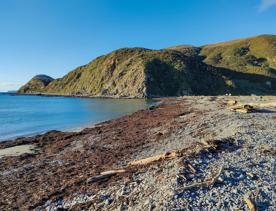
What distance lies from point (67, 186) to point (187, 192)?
219 inches

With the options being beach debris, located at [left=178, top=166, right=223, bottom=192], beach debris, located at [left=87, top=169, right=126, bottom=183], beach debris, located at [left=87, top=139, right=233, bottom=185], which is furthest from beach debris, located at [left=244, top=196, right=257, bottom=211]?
beach debris, located at [left=87, top=169, right=126, bottom=183]

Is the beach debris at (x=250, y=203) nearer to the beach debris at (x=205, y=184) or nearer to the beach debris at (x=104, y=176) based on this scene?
the beach debris at (x=205, y=184)

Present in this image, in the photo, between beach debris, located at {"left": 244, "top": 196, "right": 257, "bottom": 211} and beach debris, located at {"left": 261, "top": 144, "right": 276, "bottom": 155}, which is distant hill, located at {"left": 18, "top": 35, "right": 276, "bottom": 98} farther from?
beach debris, located at {"left": 244, "top": 196, "right": 257, "bottom": 211}

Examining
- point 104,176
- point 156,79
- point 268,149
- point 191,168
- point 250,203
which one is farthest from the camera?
point 156,79

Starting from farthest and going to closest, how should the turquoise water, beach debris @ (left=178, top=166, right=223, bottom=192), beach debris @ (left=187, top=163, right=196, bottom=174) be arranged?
1. the turquoise water
2. beach debris @ (left=187, top=163, right=196, bottom=174)
3. beach debris @ (left=178, top=166, right=223, bottom=192)

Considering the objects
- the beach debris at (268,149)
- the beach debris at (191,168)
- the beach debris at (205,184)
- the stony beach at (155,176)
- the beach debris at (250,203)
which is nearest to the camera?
the beach debris at (250,203)

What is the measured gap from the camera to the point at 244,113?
2983 cm

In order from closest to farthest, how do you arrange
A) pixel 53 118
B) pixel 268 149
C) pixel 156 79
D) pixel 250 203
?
pixel 250 203, pixel 268 149, pixel 53 118, pixel 156 79

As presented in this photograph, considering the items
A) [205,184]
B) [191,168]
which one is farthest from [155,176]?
[205,184]

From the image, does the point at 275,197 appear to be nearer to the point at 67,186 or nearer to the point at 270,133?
the point at 67,186

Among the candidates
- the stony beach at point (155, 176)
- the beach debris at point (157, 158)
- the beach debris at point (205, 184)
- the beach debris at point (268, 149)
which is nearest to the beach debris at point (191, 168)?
the stony beach at point (155, 176)

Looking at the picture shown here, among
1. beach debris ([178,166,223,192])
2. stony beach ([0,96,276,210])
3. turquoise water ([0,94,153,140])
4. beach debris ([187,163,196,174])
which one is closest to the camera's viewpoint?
stony beach ([0,96,276,210])

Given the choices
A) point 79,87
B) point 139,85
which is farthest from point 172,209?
point 79,87

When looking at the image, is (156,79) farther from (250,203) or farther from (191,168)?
(250,203)
